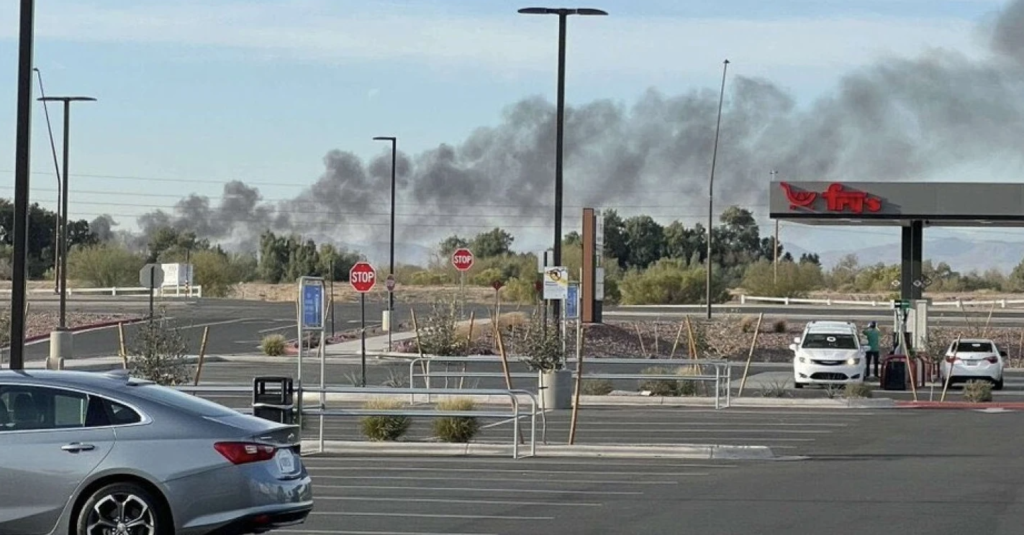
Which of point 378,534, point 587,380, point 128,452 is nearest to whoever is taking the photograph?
point 128,452

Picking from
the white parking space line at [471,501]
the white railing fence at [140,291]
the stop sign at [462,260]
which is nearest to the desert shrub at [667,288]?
the white railing fence at [140,291]

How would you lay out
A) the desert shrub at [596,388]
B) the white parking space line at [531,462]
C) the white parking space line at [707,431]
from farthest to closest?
1. the desert shrub at [596,388]
2. the white parking space line at [707,431]
3. the white parking space line at [531,462]

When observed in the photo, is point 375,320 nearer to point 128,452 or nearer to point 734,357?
point 734,357

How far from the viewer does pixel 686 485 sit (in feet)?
59.2

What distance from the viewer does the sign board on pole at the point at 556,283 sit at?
103ft

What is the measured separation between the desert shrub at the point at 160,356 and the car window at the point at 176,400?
1392cm

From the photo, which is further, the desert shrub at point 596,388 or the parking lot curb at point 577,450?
the desert shrub at point 596,388

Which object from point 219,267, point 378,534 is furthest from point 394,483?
point 219,267

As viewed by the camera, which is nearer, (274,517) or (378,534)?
(274,517)

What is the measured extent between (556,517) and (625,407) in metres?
17.7

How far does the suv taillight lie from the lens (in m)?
11.7

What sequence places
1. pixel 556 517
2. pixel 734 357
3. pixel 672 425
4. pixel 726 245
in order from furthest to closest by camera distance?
pixel 726 245 → pixel 734 357 → pixel 672 425 → pixel 556 517

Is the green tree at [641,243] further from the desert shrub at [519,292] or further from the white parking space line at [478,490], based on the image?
the white parking space line at [478,490]

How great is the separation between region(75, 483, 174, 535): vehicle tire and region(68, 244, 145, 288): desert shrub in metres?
91.0
